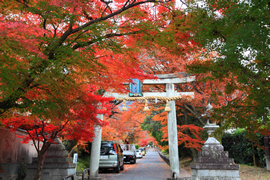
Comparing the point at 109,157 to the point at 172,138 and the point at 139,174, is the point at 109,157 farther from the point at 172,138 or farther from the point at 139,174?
the point at 172,138

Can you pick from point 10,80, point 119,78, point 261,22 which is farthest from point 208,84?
point 10,80

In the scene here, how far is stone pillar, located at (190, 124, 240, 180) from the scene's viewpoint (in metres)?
7.57

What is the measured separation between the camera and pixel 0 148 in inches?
364

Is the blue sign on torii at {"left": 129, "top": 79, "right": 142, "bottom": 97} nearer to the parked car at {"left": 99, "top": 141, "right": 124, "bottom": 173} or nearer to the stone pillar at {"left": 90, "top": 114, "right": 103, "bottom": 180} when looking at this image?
the stone pillar at {"left": 90, "top": 114, "right": 103, "bottom": 180}

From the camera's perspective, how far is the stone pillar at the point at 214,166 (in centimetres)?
757

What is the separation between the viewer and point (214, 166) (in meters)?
7.64

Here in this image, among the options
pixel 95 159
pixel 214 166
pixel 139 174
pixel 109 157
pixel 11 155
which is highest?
pixel 11 155

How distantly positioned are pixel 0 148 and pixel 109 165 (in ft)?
24.4

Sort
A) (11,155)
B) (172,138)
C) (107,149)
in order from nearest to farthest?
(11,155) → (172,138) → (107,149)

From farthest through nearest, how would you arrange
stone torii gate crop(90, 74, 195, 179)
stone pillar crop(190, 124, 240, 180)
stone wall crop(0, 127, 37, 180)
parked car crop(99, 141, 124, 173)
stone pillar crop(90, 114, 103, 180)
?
parked car crop(99, 141, 124, 173) < stone torii gate crop(90, 74, 195, 179) < stone pillar crop(90, 114, 103, 180) < stone wall crop(0, 127, 37, 180) < stone pillar crop(190, 124, 240, 180)

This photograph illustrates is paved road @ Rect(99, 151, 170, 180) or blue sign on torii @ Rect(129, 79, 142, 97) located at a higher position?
blue sign on torii @ Rect(129, 79, 142, 97)

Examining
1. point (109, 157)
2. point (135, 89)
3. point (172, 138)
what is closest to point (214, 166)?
point (172, 138)

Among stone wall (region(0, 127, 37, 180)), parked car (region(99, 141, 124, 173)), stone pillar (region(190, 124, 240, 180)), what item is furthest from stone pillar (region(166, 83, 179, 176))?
stone wall (region(0, 127, 37, 180))

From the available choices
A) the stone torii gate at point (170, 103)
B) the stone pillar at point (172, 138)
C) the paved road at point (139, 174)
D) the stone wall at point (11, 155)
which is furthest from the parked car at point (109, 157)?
the stone wall at point (11, 155)
